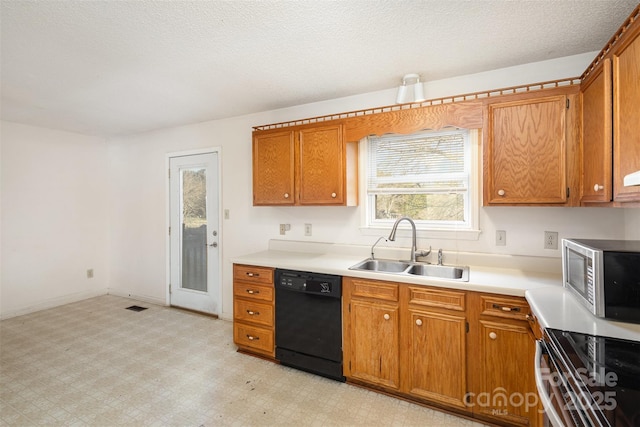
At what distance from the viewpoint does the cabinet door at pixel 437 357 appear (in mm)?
1951

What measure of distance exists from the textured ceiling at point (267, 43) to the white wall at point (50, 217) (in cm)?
121

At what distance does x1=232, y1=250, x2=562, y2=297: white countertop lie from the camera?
1.86 meters

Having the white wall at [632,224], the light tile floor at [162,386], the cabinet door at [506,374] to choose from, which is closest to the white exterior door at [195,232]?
the light tile floor at [162,386]

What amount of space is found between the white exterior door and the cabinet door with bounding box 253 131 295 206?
901 millimetres

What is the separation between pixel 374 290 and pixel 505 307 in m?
0.83

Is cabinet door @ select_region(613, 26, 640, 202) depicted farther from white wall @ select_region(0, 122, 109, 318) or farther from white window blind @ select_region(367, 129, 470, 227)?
white wall @ select_region(0, 122, 109, 318)

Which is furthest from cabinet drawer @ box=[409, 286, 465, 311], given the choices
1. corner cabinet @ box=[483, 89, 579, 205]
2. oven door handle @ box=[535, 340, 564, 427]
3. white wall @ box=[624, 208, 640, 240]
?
white wall @ box=[624, 208, 640, 240]

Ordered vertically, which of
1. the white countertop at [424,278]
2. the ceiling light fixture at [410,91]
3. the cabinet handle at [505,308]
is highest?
the ceiling light fixture at [410,91]

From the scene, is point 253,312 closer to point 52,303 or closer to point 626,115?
point 626,115

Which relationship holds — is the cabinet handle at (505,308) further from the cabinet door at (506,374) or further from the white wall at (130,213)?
the white wall at (130,213)

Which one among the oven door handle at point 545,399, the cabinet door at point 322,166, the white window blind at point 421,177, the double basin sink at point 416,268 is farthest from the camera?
the cabinet door at point 322,166

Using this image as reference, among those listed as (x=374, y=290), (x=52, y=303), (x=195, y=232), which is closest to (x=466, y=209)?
(x=374, y=290)

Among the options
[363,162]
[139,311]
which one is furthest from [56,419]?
[363,162]

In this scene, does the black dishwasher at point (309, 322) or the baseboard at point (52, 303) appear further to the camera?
the baseboard at point (52, 303)
